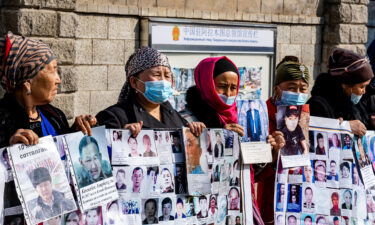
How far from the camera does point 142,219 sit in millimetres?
3820

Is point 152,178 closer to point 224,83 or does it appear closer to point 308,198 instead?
point 224,83

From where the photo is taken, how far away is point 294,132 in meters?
4.63

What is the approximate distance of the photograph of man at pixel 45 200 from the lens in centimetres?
331

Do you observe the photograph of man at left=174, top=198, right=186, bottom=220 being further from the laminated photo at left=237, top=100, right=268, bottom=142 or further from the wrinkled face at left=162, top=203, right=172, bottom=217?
the laminated photo at left=237, top=100, right=268, bottom=142

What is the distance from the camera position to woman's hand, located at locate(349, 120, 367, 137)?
4941mm

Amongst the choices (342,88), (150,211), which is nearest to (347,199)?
(342,88)

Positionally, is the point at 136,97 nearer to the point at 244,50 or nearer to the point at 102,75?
the point at 102,75

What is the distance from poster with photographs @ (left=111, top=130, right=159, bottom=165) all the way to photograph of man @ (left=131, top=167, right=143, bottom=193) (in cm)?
4

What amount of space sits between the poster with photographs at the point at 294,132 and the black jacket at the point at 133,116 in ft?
2.32

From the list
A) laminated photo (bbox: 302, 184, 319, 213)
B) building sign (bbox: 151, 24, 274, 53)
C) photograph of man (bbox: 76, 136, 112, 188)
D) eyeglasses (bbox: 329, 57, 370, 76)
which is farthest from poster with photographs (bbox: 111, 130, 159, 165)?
building sign (bbox: 151, 24, 274, 53)

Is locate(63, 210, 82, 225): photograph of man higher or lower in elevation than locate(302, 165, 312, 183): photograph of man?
lower

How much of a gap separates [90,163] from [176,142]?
1.90ft

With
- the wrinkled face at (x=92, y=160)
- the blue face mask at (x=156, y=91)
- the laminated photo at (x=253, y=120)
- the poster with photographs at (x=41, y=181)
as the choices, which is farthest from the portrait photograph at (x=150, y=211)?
the laminated photo at (x=253, y=120)

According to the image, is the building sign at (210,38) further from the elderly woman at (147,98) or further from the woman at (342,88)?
the elderly woman at (147,98)
